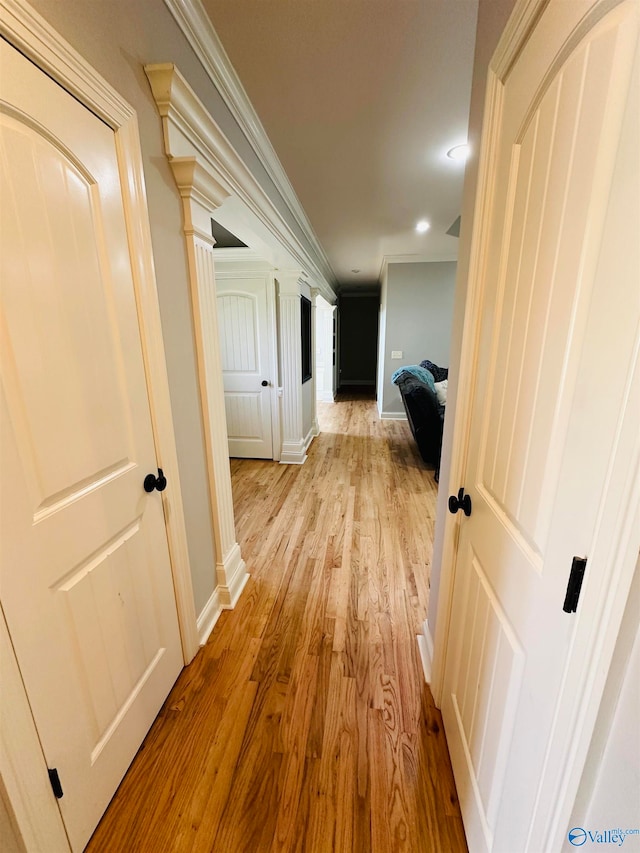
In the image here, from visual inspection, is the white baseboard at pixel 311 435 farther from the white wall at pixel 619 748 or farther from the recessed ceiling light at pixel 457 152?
the white wall at pixel 619 748

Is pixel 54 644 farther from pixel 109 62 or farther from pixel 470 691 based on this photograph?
pixel 109 62

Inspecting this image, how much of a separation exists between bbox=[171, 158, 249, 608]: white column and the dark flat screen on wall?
2561mm

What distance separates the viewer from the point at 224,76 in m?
1.47

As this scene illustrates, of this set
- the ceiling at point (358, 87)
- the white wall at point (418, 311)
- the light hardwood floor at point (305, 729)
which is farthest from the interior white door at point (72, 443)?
the white wall at point (418, 311)

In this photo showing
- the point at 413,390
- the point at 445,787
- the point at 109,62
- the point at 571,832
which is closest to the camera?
the point at 571,832

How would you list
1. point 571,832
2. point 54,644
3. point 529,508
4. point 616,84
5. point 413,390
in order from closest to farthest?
1. point 616,84
2. point 571,832
3. point 529,508
4. point 54,644
5. point 413,390

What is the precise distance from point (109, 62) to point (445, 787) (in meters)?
2.36

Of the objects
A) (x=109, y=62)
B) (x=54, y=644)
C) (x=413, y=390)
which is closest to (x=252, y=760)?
(x=54, y=644)

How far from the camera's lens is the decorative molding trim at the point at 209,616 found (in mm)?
1612

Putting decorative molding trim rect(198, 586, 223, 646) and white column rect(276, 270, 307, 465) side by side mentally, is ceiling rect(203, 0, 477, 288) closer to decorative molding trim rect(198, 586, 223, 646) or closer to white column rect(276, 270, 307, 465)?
white column rect(276, 270, 307, 465)

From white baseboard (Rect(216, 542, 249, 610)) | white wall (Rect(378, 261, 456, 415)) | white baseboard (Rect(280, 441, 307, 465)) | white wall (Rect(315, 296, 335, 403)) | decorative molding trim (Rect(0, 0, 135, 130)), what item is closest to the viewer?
decorative molding trim (Rect(0, 0, 135, 130))

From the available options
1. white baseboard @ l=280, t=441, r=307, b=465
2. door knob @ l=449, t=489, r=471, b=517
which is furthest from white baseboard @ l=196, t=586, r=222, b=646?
white baseboard @ l=280, t=441, r=307, b=465

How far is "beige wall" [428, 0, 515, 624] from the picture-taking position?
3.05 ft

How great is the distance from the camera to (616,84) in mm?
456
